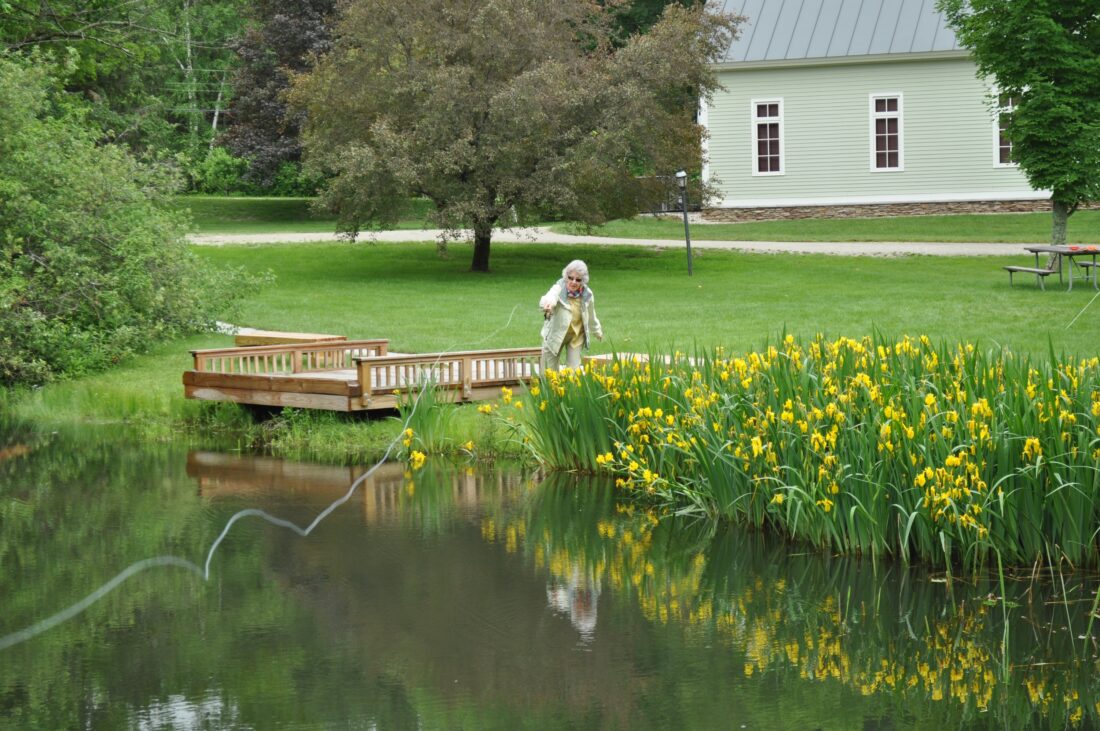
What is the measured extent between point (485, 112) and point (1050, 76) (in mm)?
10240

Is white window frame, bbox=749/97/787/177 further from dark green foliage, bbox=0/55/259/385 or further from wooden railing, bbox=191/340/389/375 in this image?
wooden railing, bbox=191/340/389/375

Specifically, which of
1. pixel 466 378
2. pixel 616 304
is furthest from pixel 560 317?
pixel 616 304

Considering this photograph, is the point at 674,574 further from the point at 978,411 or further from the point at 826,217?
the point at 826,217

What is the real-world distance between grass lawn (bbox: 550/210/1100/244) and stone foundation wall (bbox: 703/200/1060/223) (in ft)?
2.02

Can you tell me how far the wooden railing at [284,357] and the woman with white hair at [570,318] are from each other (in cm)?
267

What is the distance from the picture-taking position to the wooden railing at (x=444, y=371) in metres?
13.0

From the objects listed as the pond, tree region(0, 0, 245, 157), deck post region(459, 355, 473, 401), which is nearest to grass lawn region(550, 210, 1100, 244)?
tree region(0, 0, 245, 157)

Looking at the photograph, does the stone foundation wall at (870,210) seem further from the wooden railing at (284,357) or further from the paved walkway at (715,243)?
the wooden railing at (284,357)

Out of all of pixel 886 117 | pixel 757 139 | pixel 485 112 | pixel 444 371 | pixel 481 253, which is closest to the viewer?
pixel 444 371

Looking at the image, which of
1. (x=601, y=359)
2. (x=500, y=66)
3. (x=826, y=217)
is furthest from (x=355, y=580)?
(x=826, y=217)

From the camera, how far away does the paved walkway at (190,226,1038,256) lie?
31.0 meters

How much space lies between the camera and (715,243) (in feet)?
115

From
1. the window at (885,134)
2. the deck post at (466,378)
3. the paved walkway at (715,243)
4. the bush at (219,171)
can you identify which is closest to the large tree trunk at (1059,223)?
the paved walkway at (715,243)

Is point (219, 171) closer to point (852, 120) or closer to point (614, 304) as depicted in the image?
point (852, 120)
